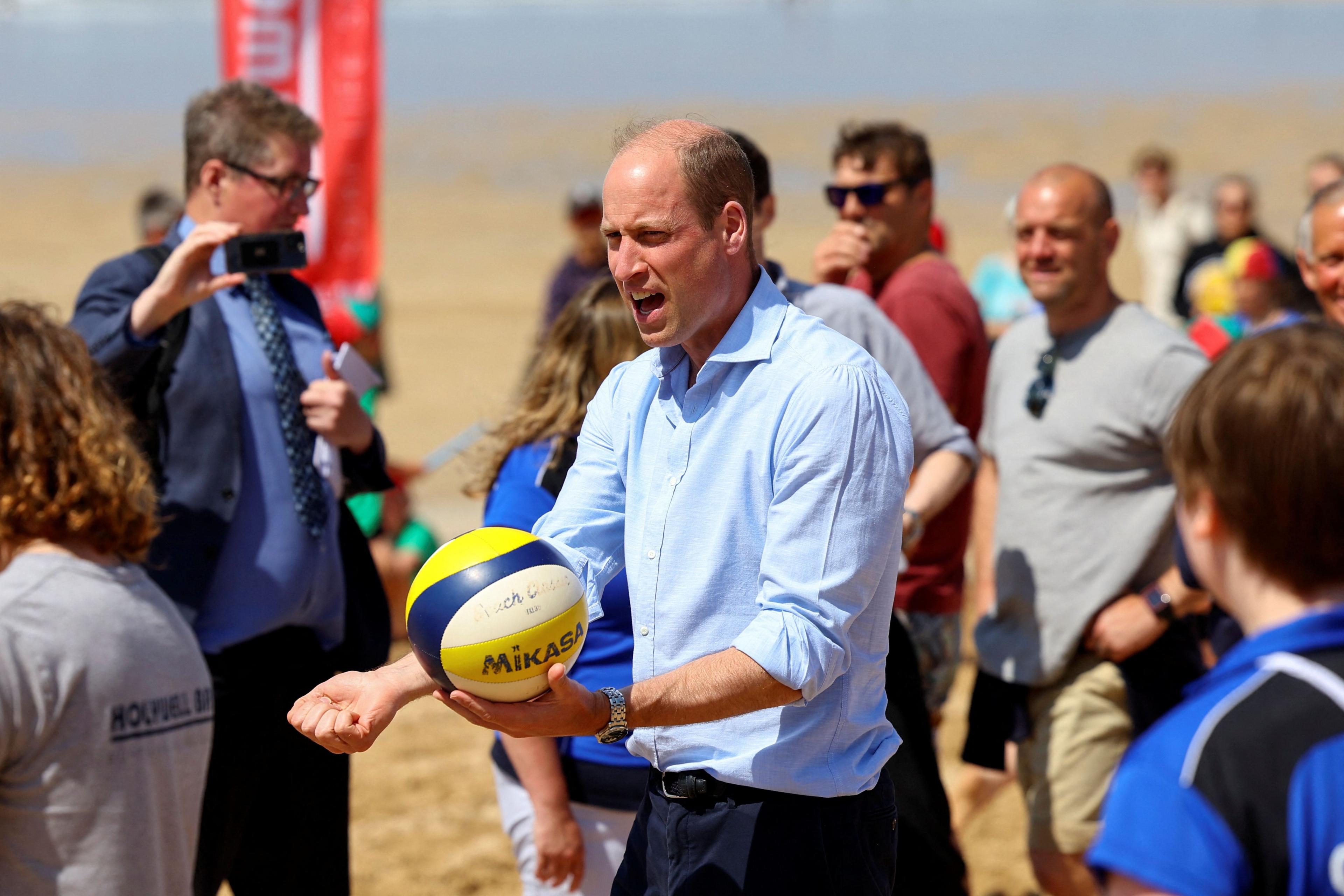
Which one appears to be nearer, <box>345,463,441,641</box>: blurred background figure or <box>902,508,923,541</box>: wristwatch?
<box>902,508,923,541</box>: wristwatch

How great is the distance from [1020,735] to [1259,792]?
298 centimetres

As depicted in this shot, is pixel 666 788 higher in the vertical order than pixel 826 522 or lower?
lower

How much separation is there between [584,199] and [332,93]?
182cm

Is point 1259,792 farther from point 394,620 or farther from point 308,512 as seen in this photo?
point 394,620

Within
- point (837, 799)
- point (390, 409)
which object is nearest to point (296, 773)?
point (837, 799)

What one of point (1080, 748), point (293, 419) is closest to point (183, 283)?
point (293, 419)

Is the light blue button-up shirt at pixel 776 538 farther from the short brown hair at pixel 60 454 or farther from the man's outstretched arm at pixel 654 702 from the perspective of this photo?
the short brown hair at pixel 60 454

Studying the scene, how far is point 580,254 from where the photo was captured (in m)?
8.95

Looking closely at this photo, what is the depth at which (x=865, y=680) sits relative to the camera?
2590mm

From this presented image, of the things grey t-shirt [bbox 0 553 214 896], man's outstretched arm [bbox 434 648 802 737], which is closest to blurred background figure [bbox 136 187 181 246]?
grey t-shirt [bbox 0 553 214 896]

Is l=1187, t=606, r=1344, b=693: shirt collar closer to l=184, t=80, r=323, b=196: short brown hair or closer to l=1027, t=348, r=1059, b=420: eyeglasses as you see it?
l=1027, t=348, r=1059, b=420: eyeglasses

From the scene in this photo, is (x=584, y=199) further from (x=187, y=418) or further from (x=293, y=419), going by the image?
(x=187, y=418)

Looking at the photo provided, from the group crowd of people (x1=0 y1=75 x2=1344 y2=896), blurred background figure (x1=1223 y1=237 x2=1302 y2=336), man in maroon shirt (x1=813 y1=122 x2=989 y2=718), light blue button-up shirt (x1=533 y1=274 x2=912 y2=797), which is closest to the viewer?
crowd of people (x1=0 y1=75 x2=1344 y2=896)

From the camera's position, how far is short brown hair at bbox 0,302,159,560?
108 inches
